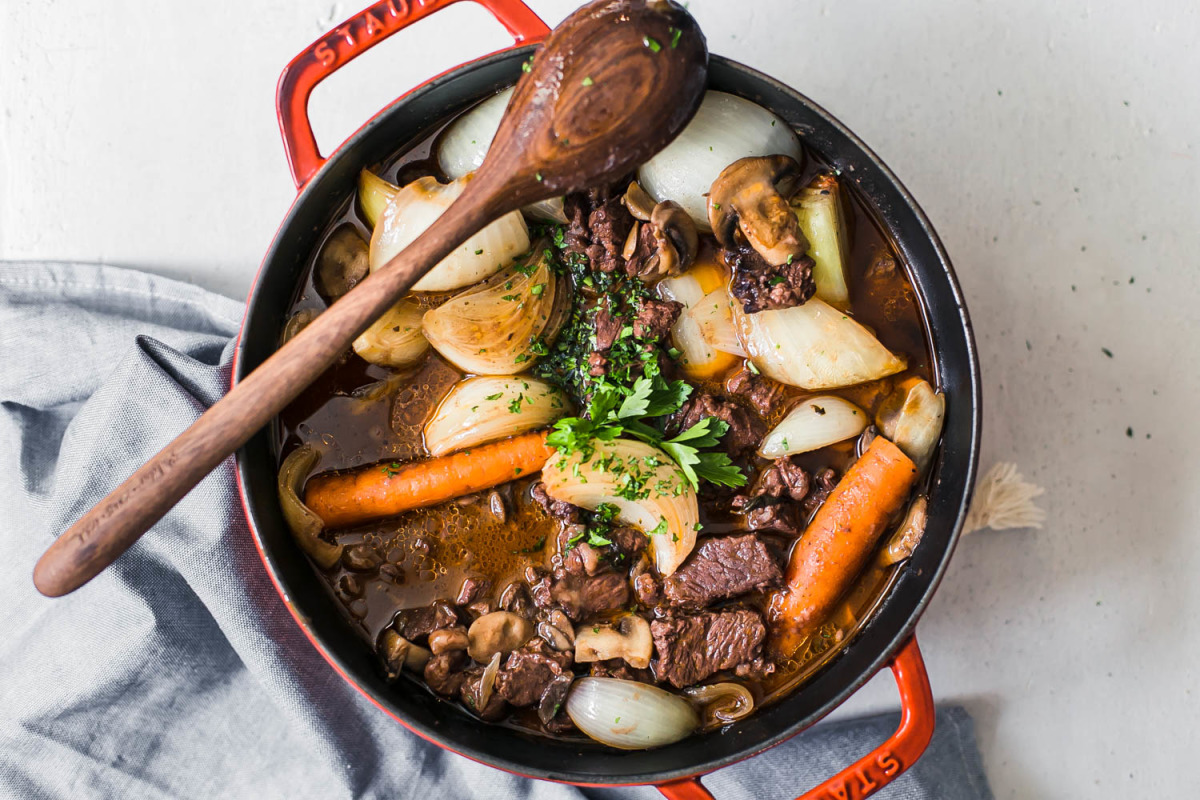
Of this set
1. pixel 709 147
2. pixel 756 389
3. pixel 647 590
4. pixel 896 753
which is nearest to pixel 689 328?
pixel 756 389

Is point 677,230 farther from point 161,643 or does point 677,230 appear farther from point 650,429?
point 161,643

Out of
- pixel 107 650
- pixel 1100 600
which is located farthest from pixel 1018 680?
pixel 107 650

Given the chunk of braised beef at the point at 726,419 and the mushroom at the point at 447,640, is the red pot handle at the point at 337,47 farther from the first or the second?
the mushroom at the point at 447,640

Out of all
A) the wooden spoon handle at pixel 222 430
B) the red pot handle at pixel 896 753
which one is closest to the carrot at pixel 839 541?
the red pot handle at pixel 896 753

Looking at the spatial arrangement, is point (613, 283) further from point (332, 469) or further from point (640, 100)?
point (332, 469)

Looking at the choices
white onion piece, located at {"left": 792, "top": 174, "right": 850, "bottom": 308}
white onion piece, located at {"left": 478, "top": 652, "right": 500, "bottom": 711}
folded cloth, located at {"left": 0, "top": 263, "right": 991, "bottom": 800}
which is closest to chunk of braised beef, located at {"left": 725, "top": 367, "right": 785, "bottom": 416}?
white onion piece, located at {"left": 792, "top": 174, "right": 850, "bottom": 308}
